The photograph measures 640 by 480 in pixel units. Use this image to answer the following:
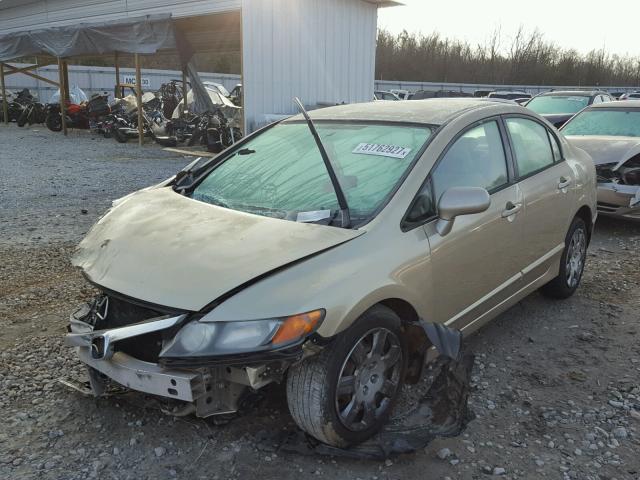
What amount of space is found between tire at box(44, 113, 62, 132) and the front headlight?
20.0 metres

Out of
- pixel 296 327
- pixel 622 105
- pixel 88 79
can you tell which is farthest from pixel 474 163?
pixel 88 79

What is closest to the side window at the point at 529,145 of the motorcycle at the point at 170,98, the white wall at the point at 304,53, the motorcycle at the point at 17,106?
the white wall at the point at 304,53

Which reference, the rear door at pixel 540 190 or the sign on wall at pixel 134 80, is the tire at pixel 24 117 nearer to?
the sign on wall at pixel 134 80

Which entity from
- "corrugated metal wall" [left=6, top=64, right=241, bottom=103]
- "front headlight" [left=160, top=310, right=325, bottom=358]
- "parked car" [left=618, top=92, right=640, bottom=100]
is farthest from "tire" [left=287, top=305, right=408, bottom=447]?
"corrugated metal wall" [left=6, top=64, right=241, bottom=103]

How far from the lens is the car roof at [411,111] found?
3443 millimetres

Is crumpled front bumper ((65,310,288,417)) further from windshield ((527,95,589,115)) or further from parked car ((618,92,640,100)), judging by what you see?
parked car ((618,92,640,100))

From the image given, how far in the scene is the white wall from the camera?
1373cm

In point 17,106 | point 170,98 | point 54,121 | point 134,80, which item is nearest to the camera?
point 54,121

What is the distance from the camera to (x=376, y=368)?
8.96 ft

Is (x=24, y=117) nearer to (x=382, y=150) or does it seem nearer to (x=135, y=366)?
(x=382, y=150)

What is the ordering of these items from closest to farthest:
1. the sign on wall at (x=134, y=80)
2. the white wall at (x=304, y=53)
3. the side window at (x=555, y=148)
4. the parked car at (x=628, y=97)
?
1. the side window at (x=555, y=148)
2. the white wall at (x=304, y=53)
3. the parked car at (x=628, y=97)
4. the sign on wall at (x=134, y=80)

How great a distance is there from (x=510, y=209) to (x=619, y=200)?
13.0 feet

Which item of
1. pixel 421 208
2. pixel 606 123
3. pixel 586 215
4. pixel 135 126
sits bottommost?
pixel 135 126

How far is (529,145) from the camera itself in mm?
4043
